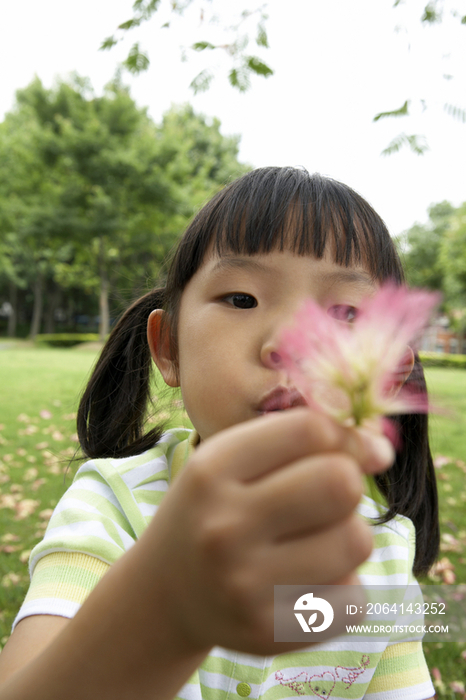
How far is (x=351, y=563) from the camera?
1.78 ft

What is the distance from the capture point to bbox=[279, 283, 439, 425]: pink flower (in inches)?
19.7

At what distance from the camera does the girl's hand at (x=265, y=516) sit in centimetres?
50

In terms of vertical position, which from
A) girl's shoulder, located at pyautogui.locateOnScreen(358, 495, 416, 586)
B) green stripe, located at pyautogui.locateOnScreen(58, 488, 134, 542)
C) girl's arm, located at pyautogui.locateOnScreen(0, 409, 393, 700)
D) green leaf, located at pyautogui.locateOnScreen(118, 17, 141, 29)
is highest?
green leaf, located at pyautogui.locateOnScreen(118, 17, 141, 29)

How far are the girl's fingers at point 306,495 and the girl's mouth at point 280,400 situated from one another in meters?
0.46

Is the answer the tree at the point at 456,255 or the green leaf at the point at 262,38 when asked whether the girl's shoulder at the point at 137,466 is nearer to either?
the green leaf at the point at 262,38

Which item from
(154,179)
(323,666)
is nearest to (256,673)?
(323,666)

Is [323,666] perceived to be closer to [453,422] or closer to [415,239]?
[453,422]

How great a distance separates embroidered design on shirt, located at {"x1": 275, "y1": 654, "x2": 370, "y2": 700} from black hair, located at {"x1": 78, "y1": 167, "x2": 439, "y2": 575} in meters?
0.46

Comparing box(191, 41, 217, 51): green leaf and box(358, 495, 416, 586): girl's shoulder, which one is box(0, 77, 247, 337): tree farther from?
box(358, 495, 416, 586): girl's shoulder

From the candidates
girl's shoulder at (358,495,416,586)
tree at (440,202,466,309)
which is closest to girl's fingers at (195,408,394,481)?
girl's shoulder at (358,495,416,586)

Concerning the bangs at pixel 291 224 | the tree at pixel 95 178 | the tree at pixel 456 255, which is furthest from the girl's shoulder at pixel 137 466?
the tree at pixel 95 178

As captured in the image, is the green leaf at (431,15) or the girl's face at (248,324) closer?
the girl's face at (248,324)

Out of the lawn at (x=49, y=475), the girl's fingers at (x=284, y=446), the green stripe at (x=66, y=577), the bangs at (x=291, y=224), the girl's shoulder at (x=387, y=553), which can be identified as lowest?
the lawn at (x=49, y=475)

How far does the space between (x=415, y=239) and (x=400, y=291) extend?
42.8ft
